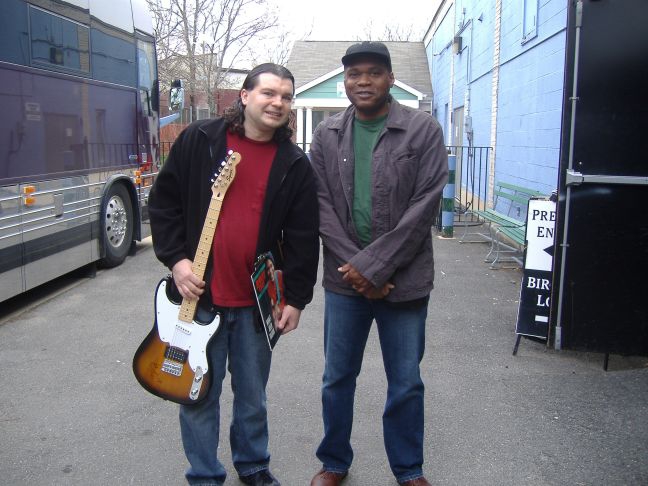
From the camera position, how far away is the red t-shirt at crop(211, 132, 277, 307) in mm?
2908

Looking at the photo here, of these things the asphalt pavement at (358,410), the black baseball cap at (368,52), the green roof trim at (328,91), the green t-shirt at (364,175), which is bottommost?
the asphalt pavement at (358,410)

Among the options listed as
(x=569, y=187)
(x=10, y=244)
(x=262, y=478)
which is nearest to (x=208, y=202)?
(x=262, y=478)

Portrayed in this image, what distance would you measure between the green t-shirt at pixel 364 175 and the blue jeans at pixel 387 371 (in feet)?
1.07

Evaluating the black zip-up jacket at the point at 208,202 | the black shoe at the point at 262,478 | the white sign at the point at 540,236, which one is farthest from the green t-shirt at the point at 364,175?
the white sign at the point at 540,236

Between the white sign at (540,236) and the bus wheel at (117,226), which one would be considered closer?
the white sign at (540,236)

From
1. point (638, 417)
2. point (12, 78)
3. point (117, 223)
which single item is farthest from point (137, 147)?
point (638, 417)

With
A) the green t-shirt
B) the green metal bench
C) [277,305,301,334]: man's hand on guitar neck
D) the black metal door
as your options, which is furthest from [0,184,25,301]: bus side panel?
the green metal bench

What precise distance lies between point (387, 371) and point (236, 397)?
27.5 inches

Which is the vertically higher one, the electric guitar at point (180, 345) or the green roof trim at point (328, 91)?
the green roof trim at point (328, 91)

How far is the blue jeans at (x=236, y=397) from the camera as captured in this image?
3.02 meters

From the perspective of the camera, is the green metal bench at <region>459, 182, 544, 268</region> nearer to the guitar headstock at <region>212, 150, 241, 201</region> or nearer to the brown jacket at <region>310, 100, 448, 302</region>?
the brown jacket at <region>310, 100, 448, 302</region>

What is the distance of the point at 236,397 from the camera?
10.4ft

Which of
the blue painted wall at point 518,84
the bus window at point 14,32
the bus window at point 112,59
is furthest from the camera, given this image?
the blue painted wall at point 518,84

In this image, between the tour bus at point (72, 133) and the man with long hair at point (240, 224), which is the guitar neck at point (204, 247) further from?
the tour bus at point (72, 133)
